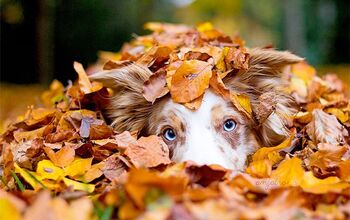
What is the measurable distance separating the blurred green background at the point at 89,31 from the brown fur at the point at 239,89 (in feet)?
26.2

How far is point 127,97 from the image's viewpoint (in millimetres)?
3418

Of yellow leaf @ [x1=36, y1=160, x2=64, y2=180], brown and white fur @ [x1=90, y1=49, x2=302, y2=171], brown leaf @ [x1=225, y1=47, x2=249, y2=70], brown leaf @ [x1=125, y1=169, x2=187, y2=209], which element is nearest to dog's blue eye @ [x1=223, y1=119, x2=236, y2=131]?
brown and white fur @ [x1=90, y1=49, x2=302, y2=171]

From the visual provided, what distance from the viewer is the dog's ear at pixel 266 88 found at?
3.30 metres

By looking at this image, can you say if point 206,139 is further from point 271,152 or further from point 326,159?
point 326,159

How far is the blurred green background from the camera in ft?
46.6

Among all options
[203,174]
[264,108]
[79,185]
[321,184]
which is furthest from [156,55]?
[321,184]

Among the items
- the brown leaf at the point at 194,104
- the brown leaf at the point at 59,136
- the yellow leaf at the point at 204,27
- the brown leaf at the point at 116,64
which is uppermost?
the brown leaf at the point at 194,104

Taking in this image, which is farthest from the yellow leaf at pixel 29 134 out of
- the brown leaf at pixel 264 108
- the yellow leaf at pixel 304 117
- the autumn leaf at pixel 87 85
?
the yellow leaf at pixel 304 117

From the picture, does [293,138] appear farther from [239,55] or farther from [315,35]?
[315,35]

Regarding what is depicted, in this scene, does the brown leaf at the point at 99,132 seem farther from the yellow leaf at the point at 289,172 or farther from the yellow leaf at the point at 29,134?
the yellow leaf at the point at 289,172

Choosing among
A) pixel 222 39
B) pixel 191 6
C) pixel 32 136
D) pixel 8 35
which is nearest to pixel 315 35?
pixel 191 6

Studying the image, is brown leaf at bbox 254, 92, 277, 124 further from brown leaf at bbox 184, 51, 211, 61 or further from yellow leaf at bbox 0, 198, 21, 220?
yellow leaf at bbox 0, 198, 21, 220

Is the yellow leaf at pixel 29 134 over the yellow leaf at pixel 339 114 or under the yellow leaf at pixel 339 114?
under

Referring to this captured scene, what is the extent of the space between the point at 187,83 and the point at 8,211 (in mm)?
1343
